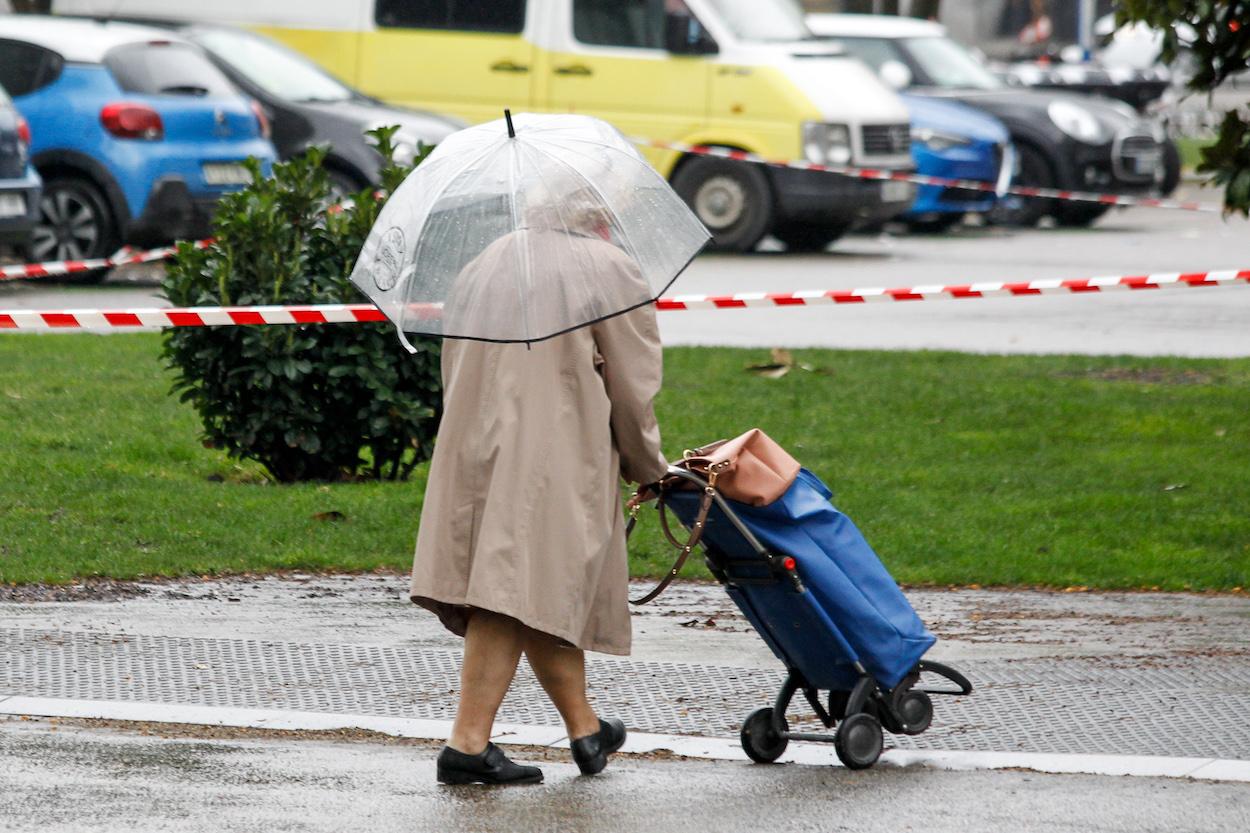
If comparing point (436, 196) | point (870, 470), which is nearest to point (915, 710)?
Result: point (436, 196)

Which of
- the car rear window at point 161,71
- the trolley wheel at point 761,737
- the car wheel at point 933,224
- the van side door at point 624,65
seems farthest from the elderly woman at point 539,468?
the car wheel at point 933,224

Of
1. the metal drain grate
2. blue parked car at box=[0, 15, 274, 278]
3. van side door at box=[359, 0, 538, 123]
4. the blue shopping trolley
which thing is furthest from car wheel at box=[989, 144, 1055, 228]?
the blue shopping trolley

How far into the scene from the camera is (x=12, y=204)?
47.0ft

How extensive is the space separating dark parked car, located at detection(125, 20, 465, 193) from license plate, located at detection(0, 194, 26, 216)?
9.39ft

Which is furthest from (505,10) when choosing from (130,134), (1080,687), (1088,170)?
(1080,687)

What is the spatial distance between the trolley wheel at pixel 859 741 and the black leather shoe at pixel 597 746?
534 mm

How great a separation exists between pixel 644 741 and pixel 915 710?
704mm

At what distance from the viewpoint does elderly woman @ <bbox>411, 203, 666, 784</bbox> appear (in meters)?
5.03

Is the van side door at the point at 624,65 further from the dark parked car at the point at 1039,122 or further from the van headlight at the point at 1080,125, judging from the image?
the van headlight at the point at 1080,125

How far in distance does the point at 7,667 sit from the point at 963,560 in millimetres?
3347

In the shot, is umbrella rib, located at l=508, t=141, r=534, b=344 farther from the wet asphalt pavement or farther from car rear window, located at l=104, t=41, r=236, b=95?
car rear window, located at l=104, t=41, r=236, b=95

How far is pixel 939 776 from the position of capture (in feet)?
17.6

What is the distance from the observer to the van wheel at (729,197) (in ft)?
61.5

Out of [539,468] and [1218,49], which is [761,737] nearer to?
[539,468]
